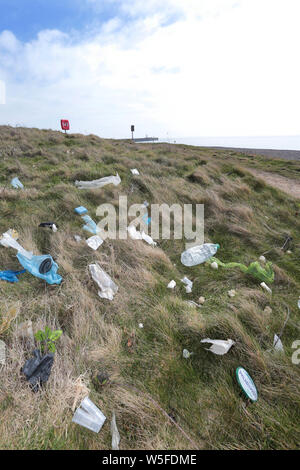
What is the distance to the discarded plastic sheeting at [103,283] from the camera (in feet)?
6.54

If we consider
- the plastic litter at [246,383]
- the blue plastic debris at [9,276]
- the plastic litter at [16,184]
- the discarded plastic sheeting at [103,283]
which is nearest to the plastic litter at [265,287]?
the plastic litter at [246,383]

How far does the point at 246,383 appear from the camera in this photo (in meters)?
1.35

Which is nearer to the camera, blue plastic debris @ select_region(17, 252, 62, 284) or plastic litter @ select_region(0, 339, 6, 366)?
plastic litter @ select_region(0, 339, 6, 366)

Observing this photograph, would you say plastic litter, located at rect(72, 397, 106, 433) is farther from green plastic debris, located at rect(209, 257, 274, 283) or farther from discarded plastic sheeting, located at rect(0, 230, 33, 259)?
green plastic debris, located at rect(209, 257, 274, 283)

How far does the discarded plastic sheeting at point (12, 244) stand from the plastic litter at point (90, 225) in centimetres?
85

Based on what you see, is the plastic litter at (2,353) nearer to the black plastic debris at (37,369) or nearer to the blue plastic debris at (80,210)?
the black plastic debris at (37,369)

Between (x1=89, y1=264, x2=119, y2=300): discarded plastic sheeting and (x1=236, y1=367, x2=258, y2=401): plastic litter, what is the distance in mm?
1185

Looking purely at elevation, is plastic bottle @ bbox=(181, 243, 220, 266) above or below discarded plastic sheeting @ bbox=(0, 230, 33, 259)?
below

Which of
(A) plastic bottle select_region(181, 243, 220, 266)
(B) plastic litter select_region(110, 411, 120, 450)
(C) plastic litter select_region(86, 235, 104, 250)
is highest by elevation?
(C) plastic litter select_region(86, 235, 104, 250)

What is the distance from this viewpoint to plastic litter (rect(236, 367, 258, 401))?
1282 millimetres

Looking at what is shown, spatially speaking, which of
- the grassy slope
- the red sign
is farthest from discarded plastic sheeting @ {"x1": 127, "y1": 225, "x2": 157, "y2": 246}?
the red sign

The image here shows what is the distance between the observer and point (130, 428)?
1.14m

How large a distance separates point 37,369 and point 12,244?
5.74 feet

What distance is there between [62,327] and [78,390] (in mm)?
585
